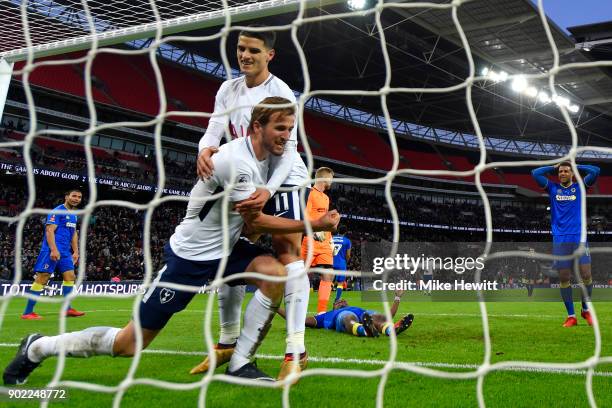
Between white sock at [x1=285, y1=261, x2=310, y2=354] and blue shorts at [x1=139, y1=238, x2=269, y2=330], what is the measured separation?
0.67 feet

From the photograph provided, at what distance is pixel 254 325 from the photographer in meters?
2.79

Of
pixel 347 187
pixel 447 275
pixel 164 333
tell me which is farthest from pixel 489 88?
pixel 164 333

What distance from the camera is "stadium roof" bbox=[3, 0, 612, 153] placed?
19.1 metres

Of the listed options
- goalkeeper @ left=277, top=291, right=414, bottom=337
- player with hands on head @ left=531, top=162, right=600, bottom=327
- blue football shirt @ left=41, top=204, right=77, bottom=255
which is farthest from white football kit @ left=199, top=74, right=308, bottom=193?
blue football shirt @ left=41, top=204, right=77, bottom=255

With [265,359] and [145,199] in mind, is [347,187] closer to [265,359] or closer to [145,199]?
[145,199]

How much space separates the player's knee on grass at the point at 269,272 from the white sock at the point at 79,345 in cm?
79

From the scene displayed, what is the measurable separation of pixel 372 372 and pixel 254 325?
104 centimetres

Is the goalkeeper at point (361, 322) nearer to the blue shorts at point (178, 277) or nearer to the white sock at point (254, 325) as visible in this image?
the white sock at point (254, 325)

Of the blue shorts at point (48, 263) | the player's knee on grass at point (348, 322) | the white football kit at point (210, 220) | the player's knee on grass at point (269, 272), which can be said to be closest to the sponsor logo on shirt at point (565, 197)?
the player's knee on grass at point (348, 322)

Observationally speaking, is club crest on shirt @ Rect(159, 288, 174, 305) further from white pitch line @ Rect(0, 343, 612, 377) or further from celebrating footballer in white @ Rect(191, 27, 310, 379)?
white pitch line @ Rect(0, 343, 612, 377)

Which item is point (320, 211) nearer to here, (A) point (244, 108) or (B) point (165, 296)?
(A) point (244, 108)

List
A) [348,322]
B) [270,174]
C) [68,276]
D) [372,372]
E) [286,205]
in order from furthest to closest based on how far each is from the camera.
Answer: [68,276]
[348,322]
[286,205]
[270,174]
[372,372]

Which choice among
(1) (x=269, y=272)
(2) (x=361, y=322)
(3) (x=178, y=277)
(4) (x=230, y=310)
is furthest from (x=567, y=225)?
(3) (x=178, y=277)

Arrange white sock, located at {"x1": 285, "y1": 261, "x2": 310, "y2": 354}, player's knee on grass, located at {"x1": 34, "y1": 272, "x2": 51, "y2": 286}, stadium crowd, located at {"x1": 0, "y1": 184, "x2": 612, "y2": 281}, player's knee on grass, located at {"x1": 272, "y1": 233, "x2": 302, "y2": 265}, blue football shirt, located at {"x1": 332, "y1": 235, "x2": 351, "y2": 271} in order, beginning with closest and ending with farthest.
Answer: white sock, located at {"x1": 285, "y1": 261, "x2": 310, "y2": 354} < player's knee on grass, located at {"x1": 272, "y1": 233, "x2": 302, "y2": 265} < player's knee on grass, located at {"x1": 34, "y1": 272, "x2": 51, "y2": 286} < blue football shirt, located at {"x1": 332, "y1": 235, "x2": 351, "y2": 271} < stadium crowd, located at {"x1": 0, "y1": 184, "x2": 612, "y2": 281}
